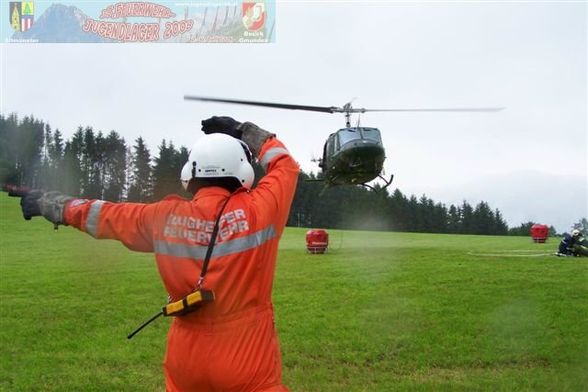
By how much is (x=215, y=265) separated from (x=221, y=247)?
10 cm

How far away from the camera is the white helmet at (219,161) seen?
348cm

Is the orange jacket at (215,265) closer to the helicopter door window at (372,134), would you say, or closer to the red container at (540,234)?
the helicopter door window at (372,134)

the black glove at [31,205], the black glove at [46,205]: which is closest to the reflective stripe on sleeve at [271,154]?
the black glove at [46,205]

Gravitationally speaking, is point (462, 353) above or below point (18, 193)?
below

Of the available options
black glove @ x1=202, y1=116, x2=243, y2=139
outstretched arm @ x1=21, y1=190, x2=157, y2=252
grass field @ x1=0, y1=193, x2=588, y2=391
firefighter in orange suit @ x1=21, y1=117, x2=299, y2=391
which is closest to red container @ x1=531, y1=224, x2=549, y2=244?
grass field @ x1=0, y1=193, x2=588, y2=391

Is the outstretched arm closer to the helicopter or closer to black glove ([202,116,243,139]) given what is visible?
black glove ([202,116,243,139])

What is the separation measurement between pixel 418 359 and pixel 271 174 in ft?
23.9

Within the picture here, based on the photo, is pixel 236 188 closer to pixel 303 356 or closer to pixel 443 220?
pixel 303 356

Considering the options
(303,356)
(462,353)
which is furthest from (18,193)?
(462,353)

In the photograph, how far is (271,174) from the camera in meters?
3.64

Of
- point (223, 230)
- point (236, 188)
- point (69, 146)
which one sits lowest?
point (223, 230)

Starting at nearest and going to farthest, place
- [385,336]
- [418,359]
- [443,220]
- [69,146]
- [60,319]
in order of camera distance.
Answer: [418,359], [385,336], [60,319], [69,146], [443,220]

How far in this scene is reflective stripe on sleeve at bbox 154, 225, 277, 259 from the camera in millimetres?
3275

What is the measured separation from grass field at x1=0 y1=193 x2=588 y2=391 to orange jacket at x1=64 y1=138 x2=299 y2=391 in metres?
5.74
